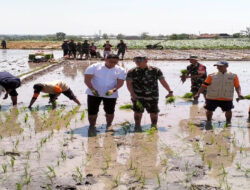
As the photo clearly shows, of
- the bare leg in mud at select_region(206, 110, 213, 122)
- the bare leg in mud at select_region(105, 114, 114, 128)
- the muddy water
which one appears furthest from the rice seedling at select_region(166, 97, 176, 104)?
the muddy water

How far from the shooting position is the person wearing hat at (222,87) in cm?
718

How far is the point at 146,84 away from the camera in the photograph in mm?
6816

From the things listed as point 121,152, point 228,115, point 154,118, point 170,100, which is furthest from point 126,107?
point 121,152

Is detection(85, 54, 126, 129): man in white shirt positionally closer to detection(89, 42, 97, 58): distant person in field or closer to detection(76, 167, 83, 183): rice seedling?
detection(76, 167, 83, 183): rice seedling

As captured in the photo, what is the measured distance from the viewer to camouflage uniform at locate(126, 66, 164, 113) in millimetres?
6773

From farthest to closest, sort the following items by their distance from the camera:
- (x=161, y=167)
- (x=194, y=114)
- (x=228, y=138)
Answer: (x=194, y=114) → (x=228, y=138) → (x=161, y=167)

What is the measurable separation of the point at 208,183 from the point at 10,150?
9.36 feet

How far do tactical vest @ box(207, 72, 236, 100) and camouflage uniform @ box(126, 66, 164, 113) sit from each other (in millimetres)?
1130

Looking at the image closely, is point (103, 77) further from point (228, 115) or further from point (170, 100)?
point (170, 100)

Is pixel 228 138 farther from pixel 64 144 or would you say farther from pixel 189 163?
pixel 64 144

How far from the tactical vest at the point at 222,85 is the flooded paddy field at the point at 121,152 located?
0.60 meters

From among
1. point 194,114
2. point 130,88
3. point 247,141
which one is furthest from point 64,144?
point 194,114

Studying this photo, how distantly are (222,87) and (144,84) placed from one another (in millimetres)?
1549

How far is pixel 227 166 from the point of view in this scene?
191 inches
